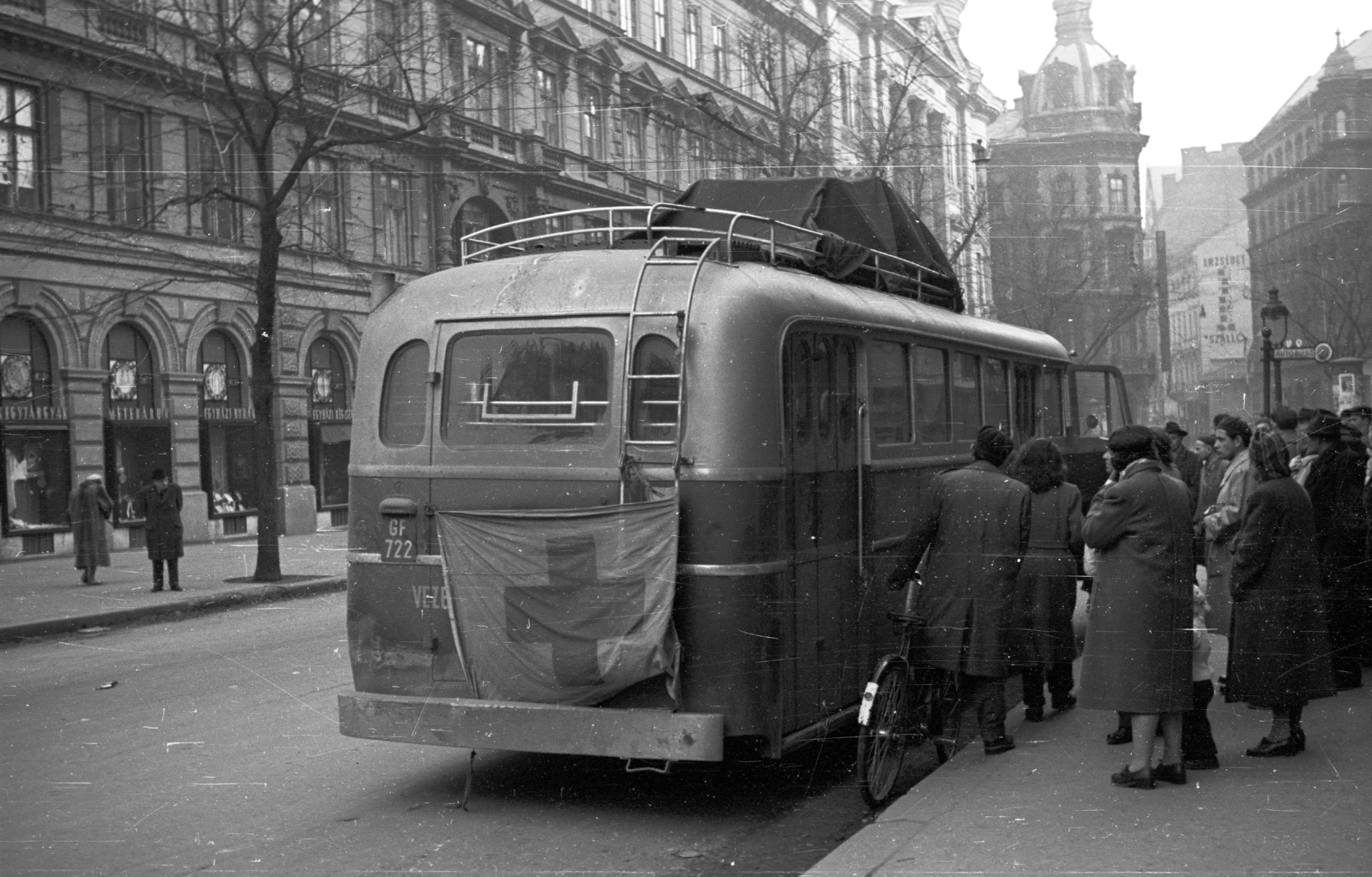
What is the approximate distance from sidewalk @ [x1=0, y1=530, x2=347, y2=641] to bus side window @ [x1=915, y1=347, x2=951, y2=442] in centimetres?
1087

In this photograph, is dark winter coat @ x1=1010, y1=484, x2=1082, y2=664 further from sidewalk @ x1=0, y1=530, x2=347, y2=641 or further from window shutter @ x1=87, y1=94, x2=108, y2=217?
window shutter @ x1=87, y1=94, x2=108, y2=217

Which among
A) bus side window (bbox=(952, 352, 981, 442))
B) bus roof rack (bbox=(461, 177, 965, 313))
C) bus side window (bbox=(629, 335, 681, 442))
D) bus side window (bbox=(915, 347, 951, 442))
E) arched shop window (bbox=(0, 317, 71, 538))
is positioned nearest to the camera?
bus side window (bbox=(629, 335, 681, 442))

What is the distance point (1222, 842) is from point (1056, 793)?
1.04 m

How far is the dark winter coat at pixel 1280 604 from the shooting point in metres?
7.04

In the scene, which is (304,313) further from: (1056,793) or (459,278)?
(1056,793)

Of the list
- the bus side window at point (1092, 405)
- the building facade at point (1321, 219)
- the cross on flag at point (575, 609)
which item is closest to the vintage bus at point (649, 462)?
the cross on flag at point (575, 609)

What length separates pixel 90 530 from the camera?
67.7 feet

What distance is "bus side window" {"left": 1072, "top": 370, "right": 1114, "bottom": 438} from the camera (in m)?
15.4

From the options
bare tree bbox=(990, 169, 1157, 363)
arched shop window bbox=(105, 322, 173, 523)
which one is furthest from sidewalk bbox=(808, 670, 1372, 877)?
bare tree bbox=(990, 169, 1157, 363)

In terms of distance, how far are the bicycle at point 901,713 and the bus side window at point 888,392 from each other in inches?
35.3

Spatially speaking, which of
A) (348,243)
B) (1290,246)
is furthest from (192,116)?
(1290,246)

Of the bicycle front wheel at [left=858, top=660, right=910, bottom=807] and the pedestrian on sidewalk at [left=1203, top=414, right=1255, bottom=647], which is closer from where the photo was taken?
the bicycle front wheel at [left=858, top=660, right=910, bottom=807]

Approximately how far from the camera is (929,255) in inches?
457

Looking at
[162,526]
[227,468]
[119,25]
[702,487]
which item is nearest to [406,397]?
[702,487]
